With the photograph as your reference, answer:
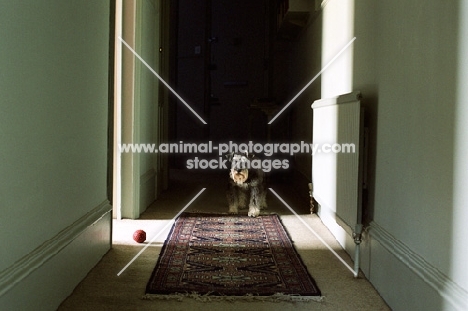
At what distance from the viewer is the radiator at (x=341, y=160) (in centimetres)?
210

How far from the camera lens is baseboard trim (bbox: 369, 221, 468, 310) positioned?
3.98 feet

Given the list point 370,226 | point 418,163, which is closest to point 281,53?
point 370,226

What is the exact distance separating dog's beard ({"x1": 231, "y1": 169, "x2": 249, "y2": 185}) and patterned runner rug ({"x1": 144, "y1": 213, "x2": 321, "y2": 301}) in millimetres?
455

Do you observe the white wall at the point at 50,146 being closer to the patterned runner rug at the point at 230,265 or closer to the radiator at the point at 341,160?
the patterned runner rug at the point at 230,265

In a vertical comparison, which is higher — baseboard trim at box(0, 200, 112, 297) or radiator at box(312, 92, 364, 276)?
radiator at box(312, 92, 364, 276)

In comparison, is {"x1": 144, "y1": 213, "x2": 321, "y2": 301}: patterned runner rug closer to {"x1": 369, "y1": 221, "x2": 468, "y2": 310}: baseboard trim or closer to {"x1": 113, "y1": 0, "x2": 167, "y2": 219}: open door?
{"x1": 369, "y1": 221, "x2": 468, "y2": 310}: baseboard trim

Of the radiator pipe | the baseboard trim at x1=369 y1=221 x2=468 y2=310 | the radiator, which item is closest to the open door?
the radiator

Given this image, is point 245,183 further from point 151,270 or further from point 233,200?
point 151,270

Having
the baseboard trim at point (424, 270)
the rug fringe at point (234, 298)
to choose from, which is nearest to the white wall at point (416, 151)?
the baseboard trim at point (424, 270)

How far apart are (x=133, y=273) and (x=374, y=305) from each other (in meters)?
1.01

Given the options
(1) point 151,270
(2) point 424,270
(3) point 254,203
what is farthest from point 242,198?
(2) point 424,270

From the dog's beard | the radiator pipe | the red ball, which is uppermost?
the dog's beard

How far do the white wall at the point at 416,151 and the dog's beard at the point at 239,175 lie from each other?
4.91ft

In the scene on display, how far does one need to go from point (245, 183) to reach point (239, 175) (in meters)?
0.09
